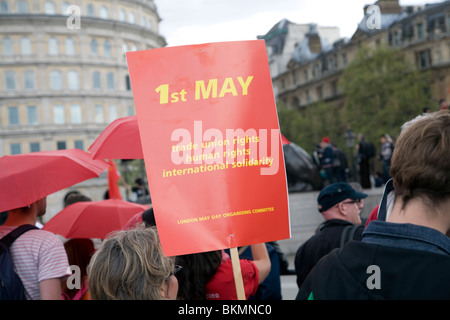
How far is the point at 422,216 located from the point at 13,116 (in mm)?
66352

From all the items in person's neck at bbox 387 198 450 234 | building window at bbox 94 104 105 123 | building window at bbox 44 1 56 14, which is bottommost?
person's neck at bbox 387 198 450 234

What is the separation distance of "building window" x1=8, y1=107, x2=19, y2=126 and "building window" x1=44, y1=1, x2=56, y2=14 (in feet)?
39.8

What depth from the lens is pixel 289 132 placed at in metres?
54.9

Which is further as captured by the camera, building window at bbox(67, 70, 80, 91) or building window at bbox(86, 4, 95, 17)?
building window at bbox(67, 70, 80, 91)

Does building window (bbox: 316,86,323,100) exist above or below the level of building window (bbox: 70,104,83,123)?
below

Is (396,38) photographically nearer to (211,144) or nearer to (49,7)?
(49,7)

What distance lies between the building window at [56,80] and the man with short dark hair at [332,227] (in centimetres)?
6296

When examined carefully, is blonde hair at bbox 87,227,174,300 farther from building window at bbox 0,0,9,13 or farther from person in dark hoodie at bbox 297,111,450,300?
building window at bbox 0,0,9,13

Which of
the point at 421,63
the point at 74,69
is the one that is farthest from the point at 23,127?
the point at 421,63

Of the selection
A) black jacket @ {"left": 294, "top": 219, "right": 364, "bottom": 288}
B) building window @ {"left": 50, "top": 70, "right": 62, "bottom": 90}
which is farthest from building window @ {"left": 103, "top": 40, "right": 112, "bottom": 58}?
black jacket @ {"left": 294, "top": 219, "right": 364, "bottom": 288}

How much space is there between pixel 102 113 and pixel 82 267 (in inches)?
2500

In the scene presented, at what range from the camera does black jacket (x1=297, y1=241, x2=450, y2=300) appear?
4.29ft

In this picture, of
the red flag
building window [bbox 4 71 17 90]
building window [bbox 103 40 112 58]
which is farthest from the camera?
building window [bbox 103 40 112 58]

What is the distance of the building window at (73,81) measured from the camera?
208 feet
